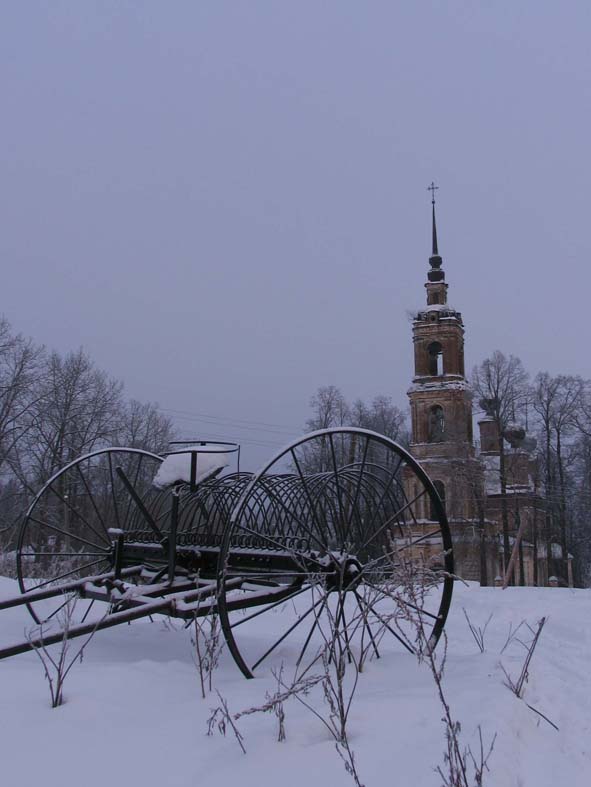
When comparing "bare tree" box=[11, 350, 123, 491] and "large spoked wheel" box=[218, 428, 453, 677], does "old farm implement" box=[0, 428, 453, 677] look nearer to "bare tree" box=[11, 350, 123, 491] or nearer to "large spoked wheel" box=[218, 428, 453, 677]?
"large spoked wheel" box=[218, 428, 453, 677]

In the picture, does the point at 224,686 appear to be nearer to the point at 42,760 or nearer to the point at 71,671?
the point at 71,671

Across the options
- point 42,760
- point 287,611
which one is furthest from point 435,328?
point 42,760

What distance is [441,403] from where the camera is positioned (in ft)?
132

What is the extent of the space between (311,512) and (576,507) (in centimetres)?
3709

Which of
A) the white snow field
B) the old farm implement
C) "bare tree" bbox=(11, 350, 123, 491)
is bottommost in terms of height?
the white snow field

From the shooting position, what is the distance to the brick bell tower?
121 ft

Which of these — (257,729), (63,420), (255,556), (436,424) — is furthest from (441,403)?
(257,729)

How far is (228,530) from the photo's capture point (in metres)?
4.16

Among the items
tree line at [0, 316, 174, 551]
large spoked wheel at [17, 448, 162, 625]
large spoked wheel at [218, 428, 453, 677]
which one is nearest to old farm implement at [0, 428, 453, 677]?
large spoked wheel at [218, 428, 453, 677]

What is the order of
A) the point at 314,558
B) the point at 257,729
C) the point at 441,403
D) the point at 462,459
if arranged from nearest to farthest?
1. the point at 257,729
2. the point at 314,558
3. the point at 462,459
4. the point at 441,403

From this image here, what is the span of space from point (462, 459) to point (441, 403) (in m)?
5.38

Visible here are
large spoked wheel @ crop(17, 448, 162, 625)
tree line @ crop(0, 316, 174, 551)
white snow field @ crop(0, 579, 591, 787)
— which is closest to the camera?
white snow field @ crop(0, 579, 591, 787)

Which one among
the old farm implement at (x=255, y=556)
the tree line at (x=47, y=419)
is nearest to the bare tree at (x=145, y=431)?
the tree line at (x=47, y=419)

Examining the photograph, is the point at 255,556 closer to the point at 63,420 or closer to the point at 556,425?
the point at 63,420
